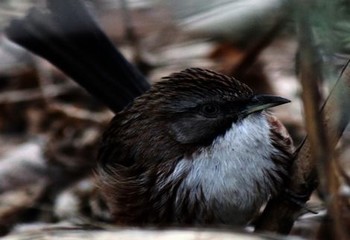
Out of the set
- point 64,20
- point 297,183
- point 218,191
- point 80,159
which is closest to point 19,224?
point 80,159

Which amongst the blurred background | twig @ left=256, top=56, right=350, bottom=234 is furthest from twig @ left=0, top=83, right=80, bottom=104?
twig @ left=256, top=56, right=350, bottom=234

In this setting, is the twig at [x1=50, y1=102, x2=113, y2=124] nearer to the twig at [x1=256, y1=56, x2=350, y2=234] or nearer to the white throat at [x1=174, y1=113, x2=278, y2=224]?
the white throat at [x1=174, y1=113, x2=278, y2=224]

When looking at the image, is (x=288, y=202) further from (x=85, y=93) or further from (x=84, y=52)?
(x=85, y=93)

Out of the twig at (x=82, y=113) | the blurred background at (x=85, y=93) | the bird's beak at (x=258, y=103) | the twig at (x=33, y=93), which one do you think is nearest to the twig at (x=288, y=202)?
the bird's beak at (x=258, y=103)

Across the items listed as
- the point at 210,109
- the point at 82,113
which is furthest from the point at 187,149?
the point at 82,113

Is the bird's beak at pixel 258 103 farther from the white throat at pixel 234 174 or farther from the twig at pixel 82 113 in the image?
the twig at pixel 82 113

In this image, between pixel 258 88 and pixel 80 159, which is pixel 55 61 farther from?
pixel 258 88
